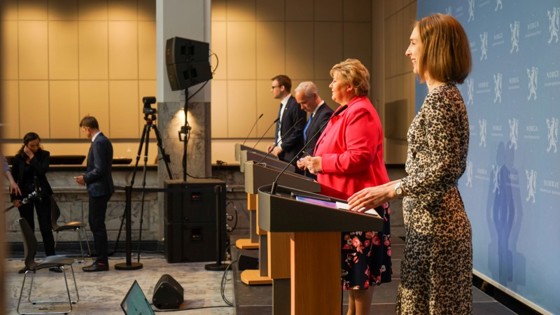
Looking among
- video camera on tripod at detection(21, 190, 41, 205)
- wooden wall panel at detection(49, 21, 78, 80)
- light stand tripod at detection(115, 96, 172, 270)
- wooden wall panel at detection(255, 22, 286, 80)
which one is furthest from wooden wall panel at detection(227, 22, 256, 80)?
video camera on tripod at detection(21, 190, 41, 205)

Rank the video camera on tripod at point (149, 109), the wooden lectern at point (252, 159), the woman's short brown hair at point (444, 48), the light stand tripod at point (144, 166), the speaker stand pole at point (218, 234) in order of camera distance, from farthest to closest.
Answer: the video camera on tripod at point (149, 109) → the light stand tripod at point (144, 166) → the speaker stand pole at point (218, 234) → the wooden lectern at point (252, 159) → the woman's short brown hair at point (444, 48)

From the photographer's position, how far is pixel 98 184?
7371 mm

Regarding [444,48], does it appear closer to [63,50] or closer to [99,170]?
[99,170]

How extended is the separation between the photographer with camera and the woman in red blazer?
15.5 ft

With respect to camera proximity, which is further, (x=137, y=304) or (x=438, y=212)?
(x=137, y=304)

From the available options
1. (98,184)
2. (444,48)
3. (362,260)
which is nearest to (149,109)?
(98,184)

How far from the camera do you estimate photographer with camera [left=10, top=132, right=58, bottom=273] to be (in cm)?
747

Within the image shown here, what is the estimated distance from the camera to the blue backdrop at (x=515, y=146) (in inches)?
161

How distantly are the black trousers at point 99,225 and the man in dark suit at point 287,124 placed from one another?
182 cm

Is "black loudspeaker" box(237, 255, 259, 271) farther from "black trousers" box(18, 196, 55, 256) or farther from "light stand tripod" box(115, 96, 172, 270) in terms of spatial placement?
"black trousers" box(18, 196, 55, 256)

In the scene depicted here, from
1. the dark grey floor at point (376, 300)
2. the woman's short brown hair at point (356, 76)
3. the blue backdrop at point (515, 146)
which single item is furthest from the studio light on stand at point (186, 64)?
the woman's short brown hair at point (356, 76)

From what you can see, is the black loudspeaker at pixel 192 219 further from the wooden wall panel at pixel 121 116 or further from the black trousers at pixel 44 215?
the wooden wall panel at pixel 121 116

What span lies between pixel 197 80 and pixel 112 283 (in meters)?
2.30

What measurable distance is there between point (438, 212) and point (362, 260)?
3.41 feet
